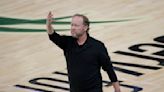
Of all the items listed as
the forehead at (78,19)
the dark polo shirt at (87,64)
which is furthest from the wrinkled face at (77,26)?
the dark polo shirt at (87,64)

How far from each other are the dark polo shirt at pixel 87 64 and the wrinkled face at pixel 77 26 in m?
0.16

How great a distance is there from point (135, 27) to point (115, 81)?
20.8 feet

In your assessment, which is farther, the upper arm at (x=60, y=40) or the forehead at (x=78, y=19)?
the upper arm at (x=60, y=40)

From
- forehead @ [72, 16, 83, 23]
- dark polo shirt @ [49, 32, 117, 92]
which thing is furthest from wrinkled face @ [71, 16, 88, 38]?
dark polo shirt @ [49, 32, 117, 92]

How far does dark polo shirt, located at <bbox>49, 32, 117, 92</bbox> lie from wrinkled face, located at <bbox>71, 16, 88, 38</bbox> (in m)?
0.16

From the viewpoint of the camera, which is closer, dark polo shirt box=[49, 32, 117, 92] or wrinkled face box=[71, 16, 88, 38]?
wrinkled face box=[71, 16, 88, 38]

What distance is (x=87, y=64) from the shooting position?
5859mm

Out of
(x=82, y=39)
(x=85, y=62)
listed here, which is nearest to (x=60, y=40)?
(x=82, y=39)

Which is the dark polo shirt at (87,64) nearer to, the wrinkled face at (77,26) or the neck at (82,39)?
the neck at (82,39)

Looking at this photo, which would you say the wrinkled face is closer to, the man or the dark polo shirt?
the man

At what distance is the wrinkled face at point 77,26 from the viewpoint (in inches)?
225

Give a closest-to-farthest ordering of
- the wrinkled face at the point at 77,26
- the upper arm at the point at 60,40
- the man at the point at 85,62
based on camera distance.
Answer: the wrinkled face at the point at 77,26 → the man at the point at 85,62 → the upper arm at the point at 60,40

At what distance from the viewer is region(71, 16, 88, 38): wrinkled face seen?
572cm

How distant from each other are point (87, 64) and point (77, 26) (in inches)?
15.6
